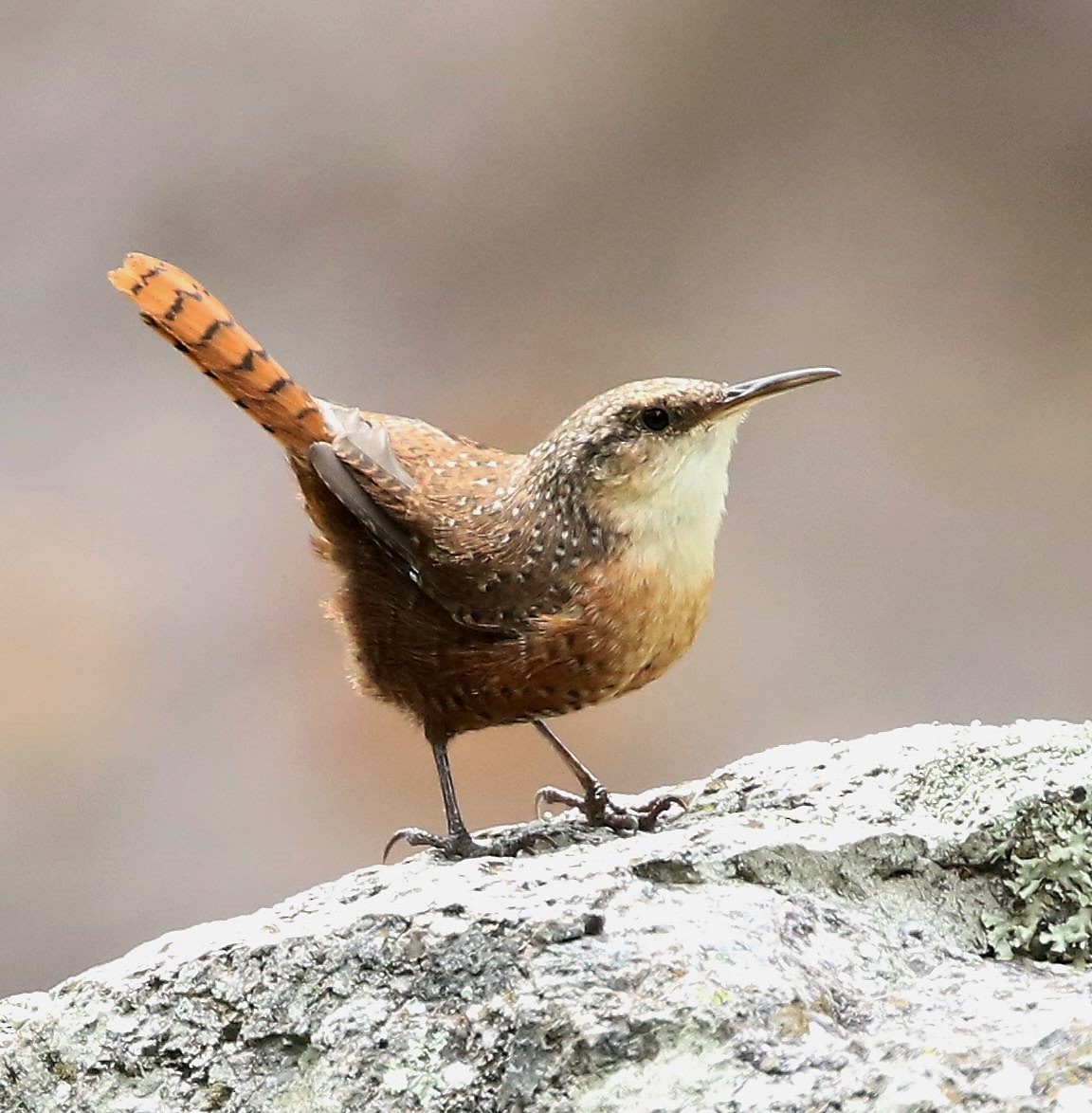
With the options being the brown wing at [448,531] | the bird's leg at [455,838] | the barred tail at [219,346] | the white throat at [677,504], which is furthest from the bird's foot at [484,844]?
the barred tail at [219,346]

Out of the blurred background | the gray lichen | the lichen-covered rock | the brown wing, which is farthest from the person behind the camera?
the blurred background

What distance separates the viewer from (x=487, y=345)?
139 inches

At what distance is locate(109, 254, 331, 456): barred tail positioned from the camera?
2.34 metres

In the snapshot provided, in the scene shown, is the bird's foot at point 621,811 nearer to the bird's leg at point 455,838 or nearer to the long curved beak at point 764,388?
the bird's leg at point 455,838

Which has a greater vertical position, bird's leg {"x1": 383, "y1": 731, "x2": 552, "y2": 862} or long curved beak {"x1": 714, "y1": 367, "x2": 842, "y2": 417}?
long curved beak {"x1": 714, "y1": 367, "x2": 842, "y2": 417}

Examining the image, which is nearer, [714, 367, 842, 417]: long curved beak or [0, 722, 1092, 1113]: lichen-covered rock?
[0, 722, 1092, 1113]: lichen-covered rock

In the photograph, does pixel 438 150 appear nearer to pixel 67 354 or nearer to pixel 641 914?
pixel 67 354

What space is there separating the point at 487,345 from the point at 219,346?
4.03ft

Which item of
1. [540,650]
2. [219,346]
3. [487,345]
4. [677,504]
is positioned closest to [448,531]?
[540,650]

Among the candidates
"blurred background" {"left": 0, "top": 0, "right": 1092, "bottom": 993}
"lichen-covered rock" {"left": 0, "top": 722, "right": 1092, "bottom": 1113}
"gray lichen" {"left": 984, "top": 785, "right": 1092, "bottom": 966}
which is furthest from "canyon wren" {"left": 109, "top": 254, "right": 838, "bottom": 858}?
"blurred background" {"left": 0, "top": 0, "right": 1092, "bottom": 993}

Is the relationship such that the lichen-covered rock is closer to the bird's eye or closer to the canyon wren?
the canyon wren

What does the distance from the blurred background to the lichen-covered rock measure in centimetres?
137

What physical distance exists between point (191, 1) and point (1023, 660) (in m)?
2.45

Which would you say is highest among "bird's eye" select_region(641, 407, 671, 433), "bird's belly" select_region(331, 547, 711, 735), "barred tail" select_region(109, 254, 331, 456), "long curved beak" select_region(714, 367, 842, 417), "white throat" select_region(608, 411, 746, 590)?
"barred tail" select_region(109, 254, 331, 456)
